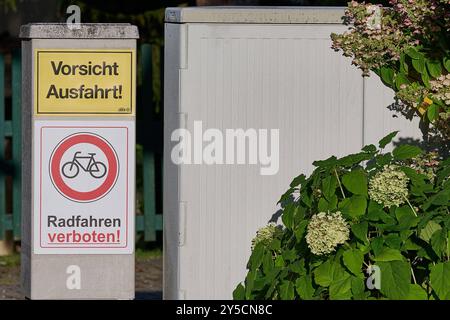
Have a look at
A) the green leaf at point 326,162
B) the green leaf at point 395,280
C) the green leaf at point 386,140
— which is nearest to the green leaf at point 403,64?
the green leaf at point 386,140

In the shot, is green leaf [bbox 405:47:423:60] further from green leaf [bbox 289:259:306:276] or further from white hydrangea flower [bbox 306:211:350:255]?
green leaf [bbox 289:259:306:276]

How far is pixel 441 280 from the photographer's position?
16.8 feet

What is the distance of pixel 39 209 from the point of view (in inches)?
238

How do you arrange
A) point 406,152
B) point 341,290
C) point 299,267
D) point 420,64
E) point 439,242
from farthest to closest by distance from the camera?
point 420,64 < point 406,152 < point 299,267 < point 341,290 < point 439,242

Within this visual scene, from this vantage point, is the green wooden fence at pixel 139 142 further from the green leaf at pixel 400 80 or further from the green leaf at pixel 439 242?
the green leaf at pixel 439 242

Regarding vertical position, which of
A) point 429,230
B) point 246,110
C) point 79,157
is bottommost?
point 429,230

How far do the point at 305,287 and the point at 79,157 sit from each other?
1396mm

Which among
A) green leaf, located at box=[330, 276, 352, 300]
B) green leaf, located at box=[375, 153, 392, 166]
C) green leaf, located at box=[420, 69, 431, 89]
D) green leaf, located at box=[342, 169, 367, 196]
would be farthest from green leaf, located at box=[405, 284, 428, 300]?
green leaf, located at box=[420, 69, 431, 89]

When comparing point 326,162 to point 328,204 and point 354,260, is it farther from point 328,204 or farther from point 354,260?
point 354,260

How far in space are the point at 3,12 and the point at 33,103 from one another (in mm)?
5996

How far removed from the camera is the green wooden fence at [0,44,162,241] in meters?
9.77

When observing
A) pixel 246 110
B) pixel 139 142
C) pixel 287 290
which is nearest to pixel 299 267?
pixel 287 290

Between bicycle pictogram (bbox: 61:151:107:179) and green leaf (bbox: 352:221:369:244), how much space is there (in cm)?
141

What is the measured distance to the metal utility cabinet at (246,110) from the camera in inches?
240
